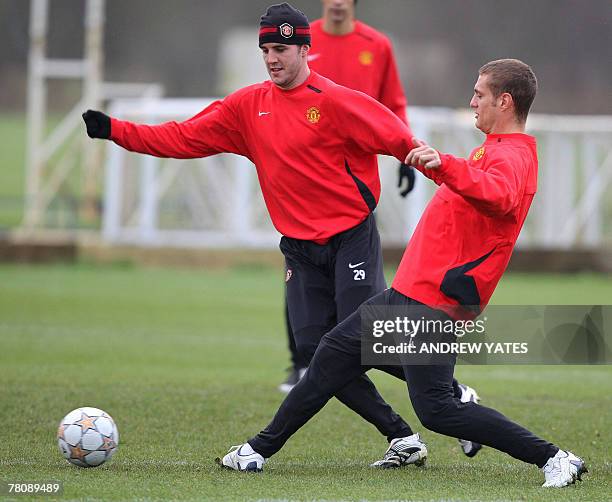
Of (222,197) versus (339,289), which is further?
(222,197)

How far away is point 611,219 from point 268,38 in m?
19.9

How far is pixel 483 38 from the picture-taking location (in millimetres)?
27766

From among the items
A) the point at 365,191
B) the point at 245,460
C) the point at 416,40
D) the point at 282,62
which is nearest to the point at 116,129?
the point at 282,62

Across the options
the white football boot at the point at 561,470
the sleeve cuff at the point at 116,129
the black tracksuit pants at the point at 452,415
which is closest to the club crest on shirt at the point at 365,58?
the sleeve cuff at the point at 116,129

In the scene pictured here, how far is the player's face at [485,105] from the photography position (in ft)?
18.1

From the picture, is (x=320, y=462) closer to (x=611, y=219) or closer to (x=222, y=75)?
(x=611, y=219)

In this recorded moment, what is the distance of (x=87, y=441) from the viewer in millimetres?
5719

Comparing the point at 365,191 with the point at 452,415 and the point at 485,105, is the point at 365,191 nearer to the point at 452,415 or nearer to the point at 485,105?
the point at 485,105

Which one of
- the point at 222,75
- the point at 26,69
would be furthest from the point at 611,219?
the point at 26,69

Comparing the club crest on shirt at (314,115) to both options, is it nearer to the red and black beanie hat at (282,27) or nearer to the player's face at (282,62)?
the player's face at (282,62)

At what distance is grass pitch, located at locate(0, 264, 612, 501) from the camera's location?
5504mm

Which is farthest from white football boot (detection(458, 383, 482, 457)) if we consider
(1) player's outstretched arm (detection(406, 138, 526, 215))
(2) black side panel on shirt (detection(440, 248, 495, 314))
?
(1) player's outstretched arm (detection(406, 138, 526, 215))

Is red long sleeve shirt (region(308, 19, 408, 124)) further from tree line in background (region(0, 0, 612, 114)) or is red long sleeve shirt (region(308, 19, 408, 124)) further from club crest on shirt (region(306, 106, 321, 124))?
tree line in background (region(0, 0, 612, 114))

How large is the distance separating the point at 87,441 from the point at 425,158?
1987mm
